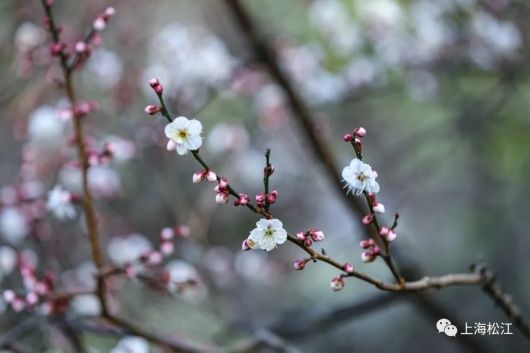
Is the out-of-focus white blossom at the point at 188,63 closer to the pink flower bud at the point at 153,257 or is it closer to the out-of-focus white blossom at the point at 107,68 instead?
the out-of-focus white blossom at the point at 107,68

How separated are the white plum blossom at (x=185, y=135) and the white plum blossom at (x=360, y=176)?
9.8 inches

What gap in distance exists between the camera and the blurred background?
2459 mm

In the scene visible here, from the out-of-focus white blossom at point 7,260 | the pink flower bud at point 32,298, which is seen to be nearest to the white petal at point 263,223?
the pink flower bud at point 32,298

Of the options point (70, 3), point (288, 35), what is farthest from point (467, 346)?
point (70, 3)

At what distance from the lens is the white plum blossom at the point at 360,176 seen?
101cm

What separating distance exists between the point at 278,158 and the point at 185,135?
3.42 metres

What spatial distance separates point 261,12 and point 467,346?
2883mm

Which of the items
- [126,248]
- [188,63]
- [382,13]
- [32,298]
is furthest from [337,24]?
[32,298]

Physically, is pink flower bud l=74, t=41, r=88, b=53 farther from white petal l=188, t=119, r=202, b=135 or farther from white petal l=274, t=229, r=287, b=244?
white petal l=274, t=229, r=287, b=244

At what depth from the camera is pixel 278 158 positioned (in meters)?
4.43

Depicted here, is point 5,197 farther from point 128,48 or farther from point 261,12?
point 261,12

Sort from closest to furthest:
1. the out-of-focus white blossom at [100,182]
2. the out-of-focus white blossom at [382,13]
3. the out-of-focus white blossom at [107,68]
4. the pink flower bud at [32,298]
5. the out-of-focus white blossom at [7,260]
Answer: the pink flower bud at [32,298] → the out-of-focus white blossom at [7,260] → the out-of-focus white blossom at [100,182] → the out-of-focus white blossom at [107,68] → the out-of-focus white blossom at [382,13]

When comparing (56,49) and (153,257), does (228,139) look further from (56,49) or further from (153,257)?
(56,49)

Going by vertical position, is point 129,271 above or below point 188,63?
below
